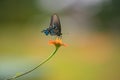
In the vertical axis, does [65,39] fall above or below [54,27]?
above

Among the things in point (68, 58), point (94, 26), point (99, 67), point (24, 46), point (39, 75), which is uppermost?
point (94, 26)

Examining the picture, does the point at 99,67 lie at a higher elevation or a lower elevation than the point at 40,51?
lower

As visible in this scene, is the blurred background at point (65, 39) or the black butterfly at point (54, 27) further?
the blurred background at point (65, 39)

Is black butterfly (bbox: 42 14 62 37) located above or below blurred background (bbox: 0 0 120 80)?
below

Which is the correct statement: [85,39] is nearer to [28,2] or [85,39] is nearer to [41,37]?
[41,37]

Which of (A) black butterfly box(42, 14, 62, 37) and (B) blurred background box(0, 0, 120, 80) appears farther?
(B) blurred background box(0, 0, 120, 80)

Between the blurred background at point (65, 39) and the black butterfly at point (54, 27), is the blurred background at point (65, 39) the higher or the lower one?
the higher one

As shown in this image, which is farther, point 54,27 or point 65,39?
point 65,39

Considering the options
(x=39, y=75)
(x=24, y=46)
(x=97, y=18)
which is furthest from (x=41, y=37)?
(x=39, y=75)
